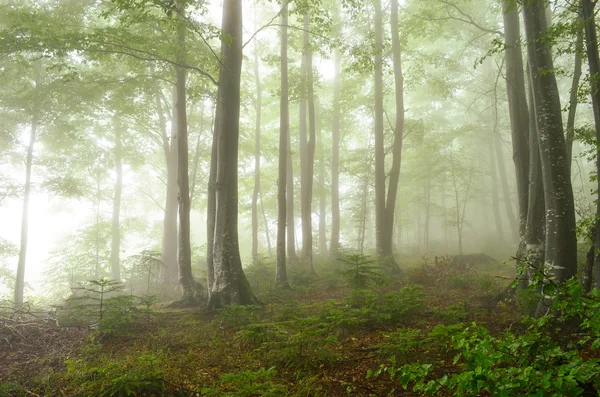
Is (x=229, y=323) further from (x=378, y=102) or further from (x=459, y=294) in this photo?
(x=378, y=102)

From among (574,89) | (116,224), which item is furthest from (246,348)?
(116,224)

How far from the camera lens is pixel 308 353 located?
191 inches

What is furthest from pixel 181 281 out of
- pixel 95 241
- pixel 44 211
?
pixel 44 211

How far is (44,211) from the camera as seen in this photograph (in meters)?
23.8

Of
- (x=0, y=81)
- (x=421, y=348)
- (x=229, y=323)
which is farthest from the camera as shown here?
(x=0, y=81)

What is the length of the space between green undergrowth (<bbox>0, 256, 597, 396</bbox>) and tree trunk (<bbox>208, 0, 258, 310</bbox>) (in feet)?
2.03

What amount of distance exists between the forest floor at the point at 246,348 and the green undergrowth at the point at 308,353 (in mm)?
19

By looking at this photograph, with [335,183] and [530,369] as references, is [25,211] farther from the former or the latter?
[530,369]

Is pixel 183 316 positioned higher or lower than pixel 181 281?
lower

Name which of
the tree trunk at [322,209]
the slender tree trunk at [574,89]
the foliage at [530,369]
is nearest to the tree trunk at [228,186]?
the foliage at [530,369]

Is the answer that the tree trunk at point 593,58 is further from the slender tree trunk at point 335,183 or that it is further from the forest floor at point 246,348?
the slender tree trunk at point 335,183

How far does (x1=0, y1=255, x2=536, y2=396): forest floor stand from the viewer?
4.14 metres

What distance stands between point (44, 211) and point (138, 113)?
14938 millimetres

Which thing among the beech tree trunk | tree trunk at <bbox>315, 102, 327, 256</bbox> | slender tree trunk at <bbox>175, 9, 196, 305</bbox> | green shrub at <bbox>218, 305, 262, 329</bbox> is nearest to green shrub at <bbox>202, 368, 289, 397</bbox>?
green shrub at <bbox>218, 305, 262, 329</bbox>
